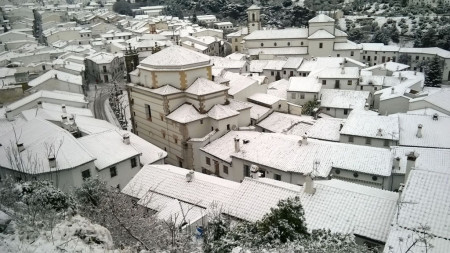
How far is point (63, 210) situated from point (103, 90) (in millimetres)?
49893

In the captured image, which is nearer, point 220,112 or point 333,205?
point 333,205

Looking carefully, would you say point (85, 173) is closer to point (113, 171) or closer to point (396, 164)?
point (113, 171)

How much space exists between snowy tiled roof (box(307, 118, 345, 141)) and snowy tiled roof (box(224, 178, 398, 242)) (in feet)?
39.9

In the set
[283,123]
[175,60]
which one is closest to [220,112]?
[175,60]

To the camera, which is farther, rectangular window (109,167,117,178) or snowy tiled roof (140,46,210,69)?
snowy tiled roof (140,46,210,69)

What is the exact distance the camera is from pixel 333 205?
15609 mm

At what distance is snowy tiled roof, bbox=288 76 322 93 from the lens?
4134 centimetres

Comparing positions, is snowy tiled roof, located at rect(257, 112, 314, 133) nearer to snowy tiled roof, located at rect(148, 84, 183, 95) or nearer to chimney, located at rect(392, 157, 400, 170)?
snowy tiled roof, located at rect(148, 84, 183, 95)

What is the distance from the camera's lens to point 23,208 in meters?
11.0

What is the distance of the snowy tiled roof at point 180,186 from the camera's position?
62.8 ft

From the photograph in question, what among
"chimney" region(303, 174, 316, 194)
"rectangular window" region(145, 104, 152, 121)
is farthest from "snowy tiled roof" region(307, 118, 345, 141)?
"rectangular window" region(145, 104, 152, 121)

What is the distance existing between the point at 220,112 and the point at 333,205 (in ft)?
50.0

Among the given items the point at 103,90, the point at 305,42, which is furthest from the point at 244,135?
the point at 305,42

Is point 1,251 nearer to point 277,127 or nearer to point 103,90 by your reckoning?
point 277,127
